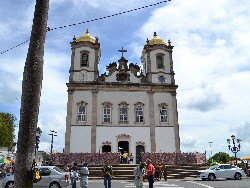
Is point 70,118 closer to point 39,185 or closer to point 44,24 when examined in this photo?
point 39,185

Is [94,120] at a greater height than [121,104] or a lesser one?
lesser

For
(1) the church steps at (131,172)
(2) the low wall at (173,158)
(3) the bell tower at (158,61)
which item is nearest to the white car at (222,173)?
(1) the church steps at (131,172)

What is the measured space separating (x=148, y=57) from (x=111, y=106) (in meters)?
7.95

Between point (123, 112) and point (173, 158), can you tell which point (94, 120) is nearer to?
point (123, 112)

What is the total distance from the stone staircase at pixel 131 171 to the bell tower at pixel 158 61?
11635 millimetres

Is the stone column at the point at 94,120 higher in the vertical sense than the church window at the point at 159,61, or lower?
lower

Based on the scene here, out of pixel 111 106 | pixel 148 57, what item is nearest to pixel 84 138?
pixel 111 106

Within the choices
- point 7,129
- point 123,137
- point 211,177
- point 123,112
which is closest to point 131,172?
point 211,177

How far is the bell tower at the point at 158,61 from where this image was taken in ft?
114

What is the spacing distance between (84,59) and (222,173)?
20.7 metres

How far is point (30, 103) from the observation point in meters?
6.29

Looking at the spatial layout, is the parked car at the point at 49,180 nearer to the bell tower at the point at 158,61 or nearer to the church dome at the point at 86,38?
the bell tower at the point at 158,61

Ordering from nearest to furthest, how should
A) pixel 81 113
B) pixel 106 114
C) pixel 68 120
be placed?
pixel 68 120, pixel 81 113, pixel 106 114

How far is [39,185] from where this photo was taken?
14.6 metres
